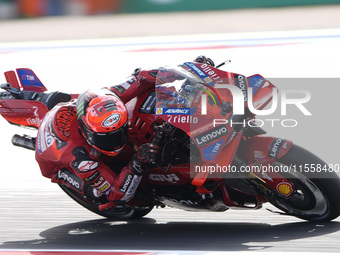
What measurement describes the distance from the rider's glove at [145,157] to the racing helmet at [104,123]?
155 mm

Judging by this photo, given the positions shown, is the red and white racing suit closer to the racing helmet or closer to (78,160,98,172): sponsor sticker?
(78,160,98,172): sponsor sticker

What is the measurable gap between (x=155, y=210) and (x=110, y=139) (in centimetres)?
136

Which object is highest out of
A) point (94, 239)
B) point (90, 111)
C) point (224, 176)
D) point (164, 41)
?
point (164, 41)

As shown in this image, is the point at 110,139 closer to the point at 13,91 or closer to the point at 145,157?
the point at 145,157

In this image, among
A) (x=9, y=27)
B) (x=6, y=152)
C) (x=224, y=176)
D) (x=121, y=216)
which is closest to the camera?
(x=224, y=176)

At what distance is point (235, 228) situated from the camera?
16.0ft

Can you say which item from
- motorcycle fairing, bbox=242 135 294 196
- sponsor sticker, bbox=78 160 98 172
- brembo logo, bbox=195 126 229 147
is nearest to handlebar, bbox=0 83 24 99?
sponsor sticker, bbox=78 160 98 172

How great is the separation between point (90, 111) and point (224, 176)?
3.40ft

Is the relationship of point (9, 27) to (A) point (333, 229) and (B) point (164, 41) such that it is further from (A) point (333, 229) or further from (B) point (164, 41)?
(A) point (333, 229)

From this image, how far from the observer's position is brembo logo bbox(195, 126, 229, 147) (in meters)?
4.22

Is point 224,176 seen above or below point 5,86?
below

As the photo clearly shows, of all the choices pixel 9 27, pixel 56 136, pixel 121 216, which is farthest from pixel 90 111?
pixel 9 27

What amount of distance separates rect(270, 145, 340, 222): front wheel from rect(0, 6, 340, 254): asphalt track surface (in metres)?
0.11

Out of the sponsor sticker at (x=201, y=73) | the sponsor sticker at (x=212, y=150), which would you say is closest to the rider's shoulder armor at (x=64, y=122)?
the sponsor sticker at (x=201, y=73)
